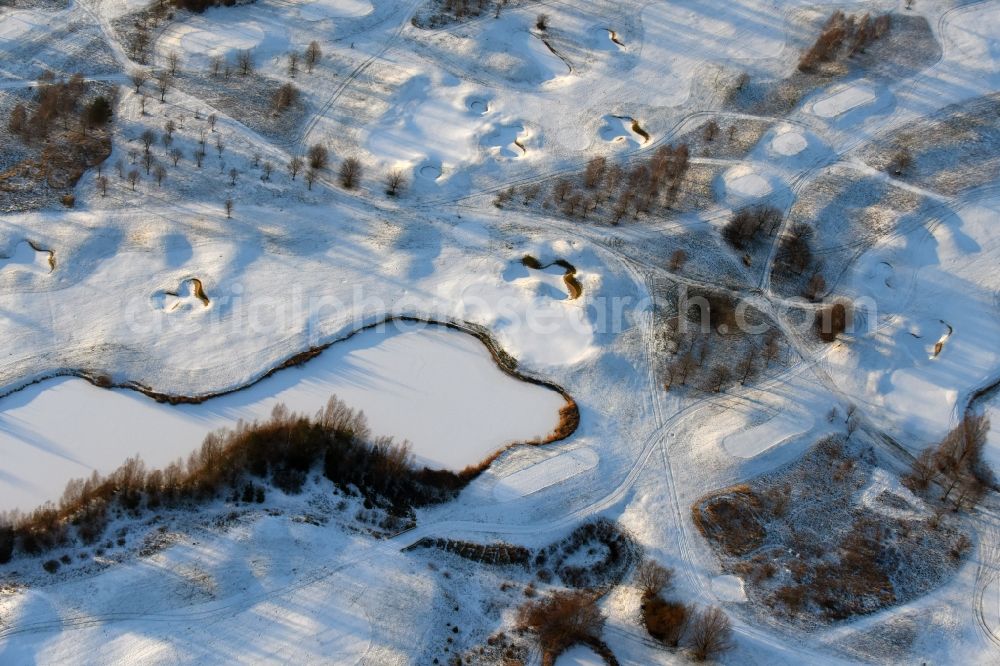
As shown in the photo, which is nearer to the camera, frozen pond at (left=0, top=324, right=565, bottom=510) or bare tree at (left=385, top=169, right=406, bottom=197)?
frozen pond at (left=0, top=324, right=565, bottom=510)

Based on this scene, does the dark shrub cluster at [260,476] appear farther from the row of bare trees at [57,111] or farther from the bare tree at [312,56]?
the bare tree at [312,56]

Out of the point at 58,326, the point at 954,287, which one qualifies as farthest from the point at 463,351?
the point at 954,287

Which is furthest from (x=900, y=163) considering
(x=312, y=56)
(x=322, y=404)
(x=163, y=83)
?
(x=163, y=83)

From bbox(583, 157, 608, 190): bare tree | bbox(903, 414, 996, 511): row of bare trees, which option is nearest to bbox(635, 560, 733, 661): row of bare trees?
bbox(903, 414, 996, 511): row of bare trees

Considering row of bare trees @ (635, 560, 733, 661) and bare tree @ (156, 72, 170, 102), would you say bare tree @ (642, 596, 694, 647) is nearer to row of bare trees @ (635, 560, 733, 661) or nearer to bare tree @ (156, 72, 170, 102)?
row of bare trees @ (635, 560, 733, 661)

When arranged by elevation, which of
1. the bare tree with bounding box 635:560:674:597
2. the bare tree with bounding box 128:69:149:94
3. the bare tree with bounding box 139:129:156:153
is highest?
the bare tree with bounding box 128:69:149:94

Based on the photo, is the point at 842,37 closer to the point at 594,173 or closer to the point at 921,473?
the point at 594,173

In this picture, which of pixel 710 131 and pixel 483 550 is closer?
pixel 483 550

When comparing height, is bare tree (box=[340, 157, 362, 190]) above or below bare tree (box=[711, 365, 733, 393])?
above
